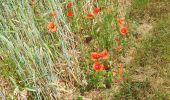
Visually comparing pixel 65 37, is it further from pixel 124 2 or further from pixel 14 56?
pixel 124 2

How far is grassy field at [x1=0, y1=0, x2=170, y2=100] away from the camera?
348cm

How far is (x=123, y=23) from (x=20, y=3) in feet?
3.34

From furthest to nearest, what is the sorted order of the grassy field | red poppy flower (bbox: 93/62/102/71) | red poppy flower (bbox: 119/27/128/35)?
red poppy flower (bbox: 119/27/128/35) < red poppy flower (bbox: 93/62/102/71) < the grassy field

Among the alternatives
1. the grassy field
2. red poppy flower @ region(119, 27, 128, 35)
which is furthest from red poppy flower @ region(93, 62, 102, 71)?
red poppy flower @ region(119, 27, 128, 35)

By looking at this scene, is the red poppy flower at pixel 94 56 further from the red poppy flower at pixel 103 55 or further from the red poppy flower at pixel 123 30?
the red poppy flower at pixel 123 30

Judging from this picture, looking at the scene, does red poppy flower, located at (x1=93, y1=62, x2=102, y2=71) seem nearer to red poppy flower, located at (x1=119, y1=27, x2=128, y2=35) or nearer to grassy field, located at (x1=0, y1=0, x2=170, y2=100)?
grassy field, located at (x1=0, y1=0, x2=170, y2=100)

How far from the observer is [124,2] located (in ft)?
15.6

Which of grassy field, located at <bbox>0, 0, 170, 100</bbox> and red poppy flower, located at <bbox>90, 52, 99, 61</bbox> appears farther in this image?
red poppy flower, located at <bbox>90, 52, 99, 61</bbox>

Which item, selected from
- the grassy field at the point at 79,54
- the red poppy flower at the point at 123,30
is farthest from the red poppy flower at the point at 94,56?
the red poppy flower at the point at 123,30

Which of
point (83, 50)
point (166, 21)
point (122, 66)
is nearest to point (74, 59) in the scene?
point (83, 50)

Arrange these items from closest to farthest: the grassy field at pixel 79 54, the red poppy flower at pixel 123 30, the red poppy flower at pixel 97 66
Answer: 1. the grassy field at pixel 79 54
2. the red poppy flower at pixel 97 66
3. the red poppy flower at pixel 123 30

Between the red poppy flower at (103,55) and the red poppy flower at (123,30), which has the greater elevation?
the red poppy flower at (123,30)

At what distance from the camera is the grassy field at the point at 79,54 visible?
3482 millimetres

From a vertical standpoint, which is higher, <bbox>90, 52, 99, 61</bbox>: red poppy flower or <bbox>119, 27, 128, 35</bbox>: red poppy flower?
<bbox>119, 27, 128, 35</bbox>: red poppy flower
